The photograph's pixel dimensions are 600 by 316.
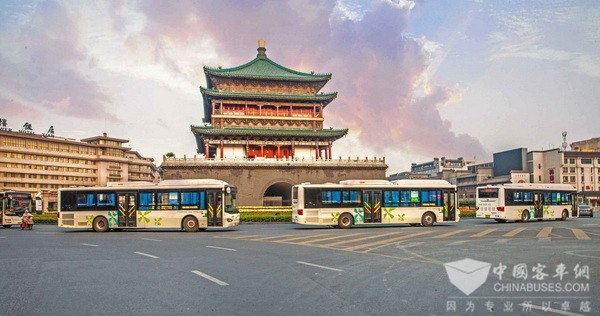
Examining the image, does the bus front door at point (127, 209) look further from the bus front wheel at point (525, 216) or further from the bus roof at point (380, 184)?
the bus front wheel at point (525, 216)

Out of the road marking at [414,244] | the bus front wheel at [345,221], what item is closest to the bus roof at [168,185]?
the bus front wheel at [345,221]

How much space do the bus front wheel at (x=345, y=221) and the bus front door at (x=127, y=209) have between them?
10.6m

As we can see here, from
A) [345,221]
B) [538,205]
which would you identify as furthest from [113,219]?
[538,205]

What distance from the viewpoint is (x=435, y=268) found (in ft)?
34.7

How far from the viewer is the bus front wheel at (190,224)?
955 inches

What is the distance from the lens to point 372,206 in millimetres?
26406

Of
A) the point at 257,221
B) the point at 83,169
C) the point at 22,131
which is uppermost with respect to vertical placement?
the point at 22,131

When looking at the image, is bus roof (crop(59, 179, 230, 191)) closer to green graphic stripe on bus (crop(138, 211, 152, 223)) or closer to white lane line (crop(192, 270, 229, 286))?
green graphic stripe on bus (crop(138, 211, 152, 223))

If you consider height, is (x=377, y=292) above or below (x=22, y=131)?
below

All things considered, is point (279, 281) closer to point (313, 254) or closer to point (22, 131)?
point (313, 254)

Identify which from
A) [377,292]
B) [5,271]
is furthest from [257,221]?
[377,292]

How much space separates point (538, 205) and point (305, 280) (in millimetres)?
26545

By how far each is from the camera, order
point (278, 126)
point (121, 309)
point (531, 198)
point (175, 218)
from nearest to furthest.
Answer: point (121, 309) < point (175, 218) < point (531, 198) < point (278, 126)

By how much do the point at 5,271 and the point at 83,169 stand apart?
90.0 metres
